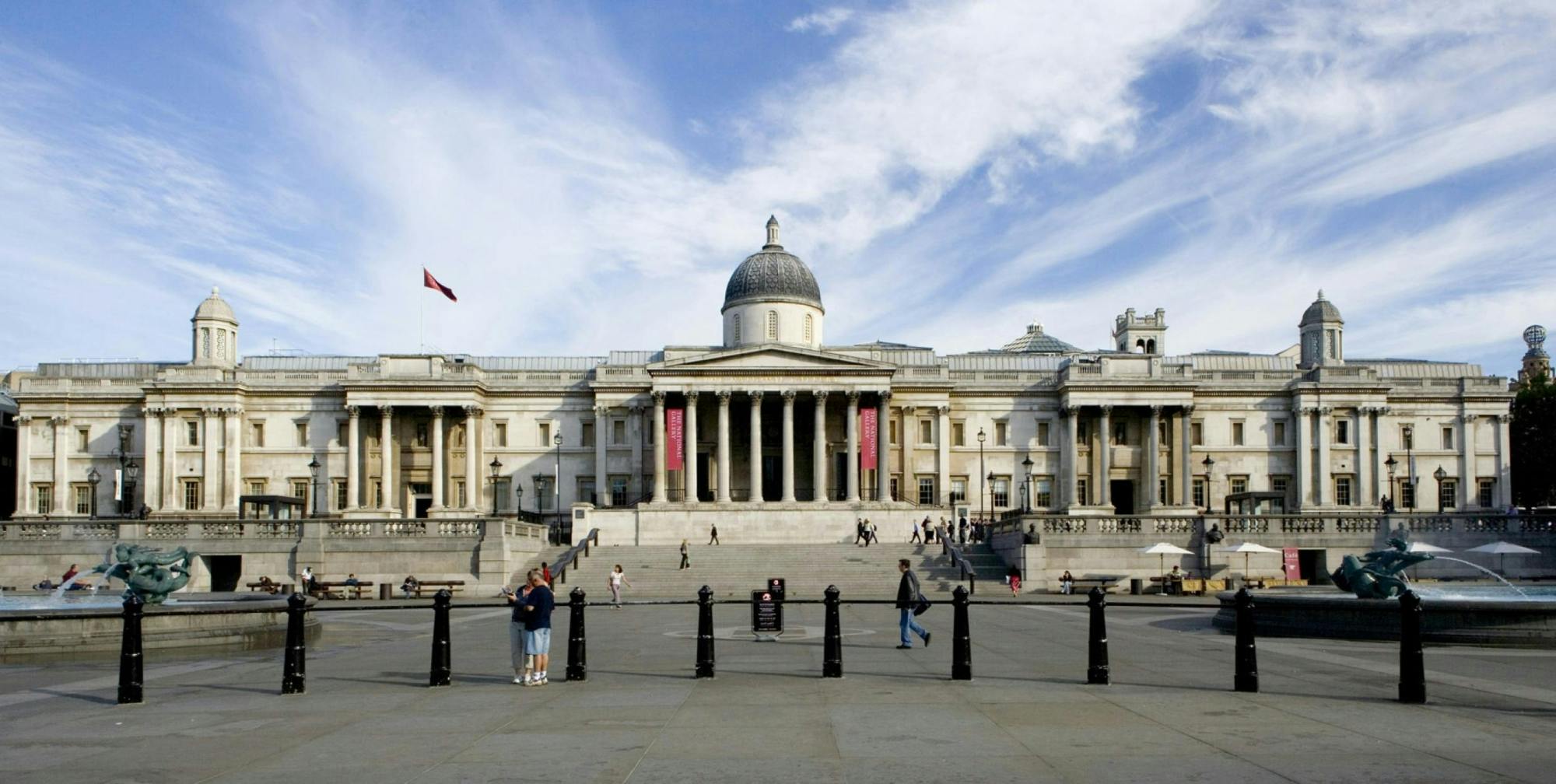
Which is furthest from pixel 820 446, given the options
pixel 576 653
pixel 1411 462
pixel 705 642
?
pixel 576 653

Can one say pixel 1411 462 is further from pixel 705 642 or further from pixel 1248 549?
pixel 705 642

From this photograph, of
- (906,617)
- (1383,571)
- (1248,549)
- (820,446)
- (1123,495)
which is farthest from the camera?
(1123,495)

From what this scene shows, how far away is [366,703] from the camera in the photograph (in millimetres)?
18250

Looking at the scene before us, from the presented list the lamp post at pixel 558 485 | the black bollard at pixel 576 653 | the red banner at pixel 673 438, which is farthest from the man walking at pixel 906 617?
the lamp post at pixel 558 485

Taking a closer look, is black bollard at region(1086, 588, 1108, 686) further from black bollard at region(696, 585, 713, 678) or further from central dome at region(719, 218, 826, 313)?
central dome at region(719, 218, 826, 313)

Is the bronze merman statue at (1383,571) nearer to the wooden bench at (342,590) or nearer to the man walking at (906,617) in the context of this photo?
the man walking at (906,617)

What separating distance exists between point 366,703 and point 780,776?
26.3 ft

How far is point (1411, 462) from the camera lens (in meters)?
88.1

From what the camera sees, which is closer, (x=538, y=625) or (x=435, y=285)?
(x=538, y=625)

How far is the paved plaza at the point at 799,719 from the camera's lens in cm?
1310

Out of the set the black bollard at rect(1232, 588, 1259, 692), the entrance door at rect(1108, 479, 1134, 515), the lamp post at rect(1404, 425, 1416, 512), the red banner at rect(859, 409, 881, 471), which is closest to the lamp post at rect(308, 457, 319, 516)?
the red banner at rect(859, 409, 881, 471)

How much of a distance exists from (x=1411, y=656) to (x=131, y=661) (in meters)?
17.3

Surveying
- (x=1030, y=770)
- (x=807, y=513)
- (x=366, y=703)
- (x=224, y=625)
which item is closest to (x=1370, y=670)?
(x=1030, y=770)

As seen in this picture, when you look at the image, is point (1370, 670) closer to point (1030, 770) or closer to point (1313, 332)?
point (1030, 770)
